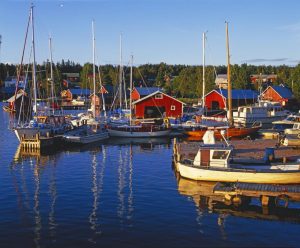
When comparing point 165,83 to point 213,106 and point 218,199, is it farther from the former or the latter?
point 218,199

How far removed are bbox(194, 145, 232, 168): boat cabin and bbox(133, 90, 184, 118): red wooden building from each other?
155 feet

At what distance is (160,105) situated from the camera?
79.8m

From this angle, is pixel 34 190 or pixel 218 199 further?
pixel 34 190

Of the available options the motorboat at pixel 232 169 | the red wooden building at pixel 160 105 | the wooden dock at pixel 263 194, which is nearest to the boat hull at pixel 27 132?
the motorboat at pixel 232 169

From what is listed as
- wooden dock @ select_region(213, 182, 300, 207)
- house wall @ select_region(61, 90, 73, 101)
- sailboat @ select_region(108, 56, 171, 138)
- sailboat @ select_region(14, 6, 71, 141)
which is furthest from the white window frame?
house wall @ select_region(61, 90, 73, 101)

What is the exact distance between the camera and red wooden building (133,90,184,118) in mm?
79812

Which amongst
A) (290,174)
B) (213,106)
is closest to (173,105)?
(213,106)

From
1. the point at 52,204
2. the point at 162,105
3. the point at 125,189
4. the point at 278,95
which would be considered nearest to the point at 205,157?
the point at 125,189

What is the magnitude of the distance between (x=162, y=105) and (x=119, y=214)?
55.9 metres

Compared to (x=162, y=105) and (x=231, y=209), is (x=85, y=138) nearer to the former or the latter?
(x=162, y=105)

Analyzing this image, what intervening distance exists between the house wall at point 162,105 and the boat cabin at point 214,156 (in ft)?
156

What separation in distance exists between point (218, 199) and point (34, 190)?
43.0 ft

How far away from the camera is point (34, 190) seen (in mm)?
30922

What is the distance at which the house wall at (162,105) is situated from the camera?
7981 cm
